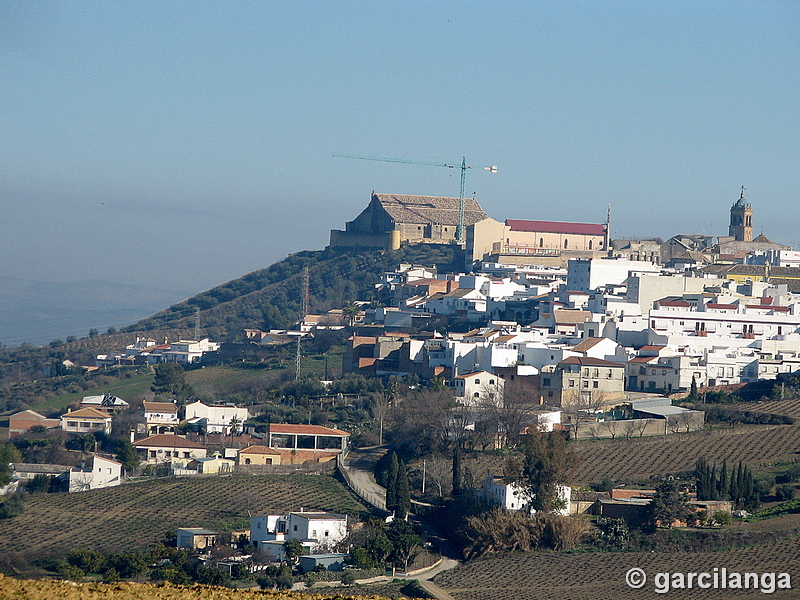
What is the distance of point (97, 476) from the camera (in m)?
40.0

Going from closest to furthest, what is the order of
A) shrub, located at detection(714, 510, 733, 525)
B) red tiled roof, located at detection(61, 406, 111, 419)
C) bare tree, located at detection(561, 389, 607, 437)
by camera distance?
shrub, located at detection(714, 510, 733, 525) → bare tree, located at detection(561, 389, 607, 437) → red tiled roof, located at detection(61, 406, 111, 419)

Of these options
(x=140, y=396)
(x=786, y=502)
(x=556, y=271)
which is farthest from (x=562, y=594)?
(x=556, y=271)

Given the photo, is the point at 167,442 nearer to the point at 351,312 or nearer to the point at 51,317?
the point at 351,312

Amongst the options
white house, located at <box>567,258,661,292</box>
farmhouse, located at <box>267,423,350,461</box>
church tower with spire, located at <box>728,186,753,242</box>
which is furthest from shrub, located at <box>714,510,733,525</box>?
church tower with spire, located at <box>728,186,753,242</box>

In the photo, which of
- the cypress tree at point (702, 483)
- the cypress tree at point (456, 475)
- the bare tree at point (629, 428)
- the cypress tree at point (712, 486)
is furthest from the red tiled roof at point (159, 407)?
the cypress tree at point (712, 486)

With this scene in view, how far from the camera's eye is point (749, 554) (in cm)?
3033

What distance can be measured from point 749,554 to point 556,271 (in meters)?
35.9

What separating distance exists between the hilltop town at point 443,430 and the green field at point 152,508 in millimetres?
116

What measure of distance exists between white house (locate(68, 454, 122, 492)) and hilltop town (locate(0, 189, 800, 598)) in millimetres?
49

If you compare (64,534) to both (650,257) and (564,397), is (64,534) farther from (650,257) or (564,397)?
(650,257)

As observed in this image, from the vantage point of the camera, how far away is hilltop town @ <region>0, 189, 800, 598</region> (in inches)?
1280

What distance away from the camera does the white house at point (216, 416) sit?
148 ft

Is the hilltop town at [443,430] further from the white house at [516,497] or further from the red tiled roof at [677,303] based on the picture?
the red tiled roof at [677,303]

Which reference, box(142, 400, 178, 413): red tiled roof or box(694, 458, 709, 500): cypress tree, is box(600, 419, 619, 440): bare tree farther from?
box(142, 400, 178, 413): red tiled roof
